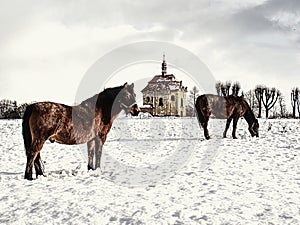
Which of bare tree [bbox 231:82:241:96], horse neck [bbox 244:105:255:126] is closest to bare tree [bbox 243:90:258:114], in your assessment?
bare tree [bbox 231:82:241:96]

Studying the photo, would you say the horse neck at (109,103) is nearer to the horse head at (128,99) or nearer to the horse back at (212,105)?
the horse head at (128,99)

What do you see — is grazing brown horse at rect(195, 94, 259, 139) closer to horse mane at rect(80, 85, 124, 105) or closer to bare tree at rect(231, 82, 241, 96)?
horse mane at rect(80, 85, 124, 105)

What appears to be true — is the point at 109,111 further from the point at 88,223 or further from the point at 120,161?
the point at 88,223

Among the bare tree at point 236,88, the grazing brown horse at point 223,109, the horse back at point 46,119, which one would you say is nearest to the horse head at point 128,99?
the horse back at point 46,119

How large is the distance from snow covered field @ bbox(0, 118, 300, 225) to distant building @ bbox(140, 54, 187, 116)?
22278 mm

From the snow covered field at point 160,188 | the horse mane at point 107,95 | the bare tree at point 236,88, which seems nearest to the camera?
the snow covered field at point 160,188

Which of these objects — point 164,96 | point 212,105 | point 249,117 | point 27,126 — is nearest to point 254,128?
point 249,117

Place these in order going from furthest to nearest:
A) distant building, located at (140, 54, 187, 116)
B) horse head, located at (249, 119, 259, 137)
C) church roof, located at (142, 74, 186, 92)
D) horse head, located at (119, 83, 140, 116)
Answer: church roof, located at (142, 74, 186, 92) < distant building, located at (140, 54, 187, 116) < horse head, located at (249, 119, 259, 137) < horse head, located at (119, 83, 140, 116)

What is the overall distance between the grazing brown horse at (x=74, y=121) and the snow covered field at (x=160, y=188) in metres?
0.83

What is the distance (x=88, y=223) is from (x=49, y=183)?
8.49 ft

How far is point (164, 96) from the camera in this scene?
4241 cm

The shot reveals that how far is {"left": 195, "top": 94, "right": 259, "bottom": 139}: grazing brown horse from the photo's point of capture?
49.2ft

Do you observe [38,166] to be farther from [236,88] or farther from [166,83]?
[236,88]

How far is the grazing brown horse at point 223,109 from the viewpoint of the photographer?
49.2 ft
